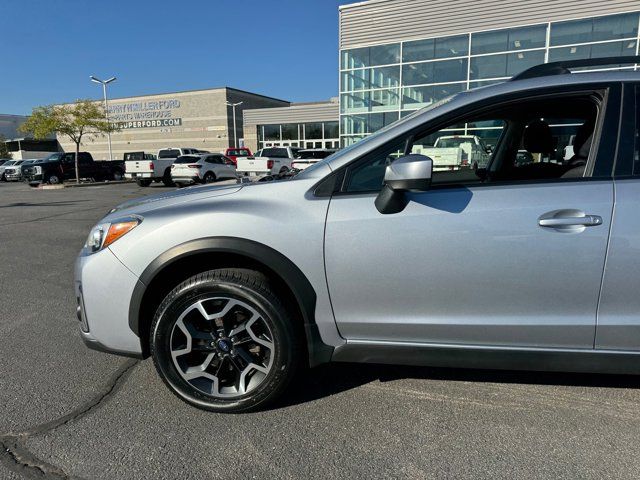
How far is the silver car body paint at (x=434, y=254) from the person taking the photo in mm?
2129

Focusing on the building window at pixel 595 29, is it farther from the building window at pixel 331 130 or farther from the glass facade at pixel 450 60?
the building window at pixel 331 130

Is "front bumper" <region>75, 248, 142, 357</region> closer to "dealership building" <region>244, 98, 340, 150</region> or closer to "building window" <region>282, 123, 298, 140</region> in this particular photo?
"dealership building" <region>244, 98, 340, 150</region>

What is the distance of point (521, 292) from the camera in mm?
2182

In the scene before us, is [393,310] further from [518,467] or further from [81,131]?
[81,131]

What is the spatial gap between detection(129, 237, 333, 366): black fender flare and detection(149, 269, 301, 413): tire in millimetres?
102

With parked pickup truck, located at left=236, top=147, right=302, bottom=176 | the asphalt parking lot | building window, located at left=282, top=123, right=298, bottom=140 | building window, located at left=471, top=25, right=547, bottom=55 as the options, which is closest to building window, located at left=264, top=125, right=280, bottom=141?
building window, located at left=282, top=123, right=298, bottom=140

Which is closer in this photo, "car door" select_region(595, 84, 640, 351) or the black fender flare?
"car door" select_region(595, 84, 640, 351)

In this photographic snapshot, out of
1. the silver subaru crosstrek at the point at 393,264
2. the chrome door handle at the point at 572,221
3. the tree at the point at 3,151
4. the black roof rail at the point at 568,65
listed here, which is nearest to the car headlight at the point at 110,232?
the silver subaru crosstrek at the point at 393,264

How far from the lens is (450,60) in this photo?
63.2ft

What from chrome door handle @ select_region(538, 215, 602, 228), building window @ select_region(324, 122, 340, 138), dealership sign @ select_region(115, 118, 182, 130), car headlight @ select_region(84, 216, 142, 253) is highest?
dealership sign @ select_region(115, 118, 182, 130)

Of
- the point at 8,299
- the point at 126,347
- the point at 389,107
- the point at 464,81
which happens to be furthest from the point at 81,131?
the point at 126,347

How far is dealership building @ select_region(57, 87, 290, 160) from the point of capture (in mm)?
55562

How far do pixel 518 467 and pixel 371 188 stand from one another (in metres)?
1.51

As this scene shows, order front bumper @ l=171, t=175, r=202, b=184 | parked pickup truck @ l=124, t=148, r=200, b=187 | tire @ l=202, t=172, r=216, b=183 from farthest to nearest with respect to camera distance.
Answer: parked pickup truck @ l=124, t=148, r=200, b=187, tire @ l=202, t=172, r=216, b=183, front bumper @ l=171, t=175, r=202, b=184
